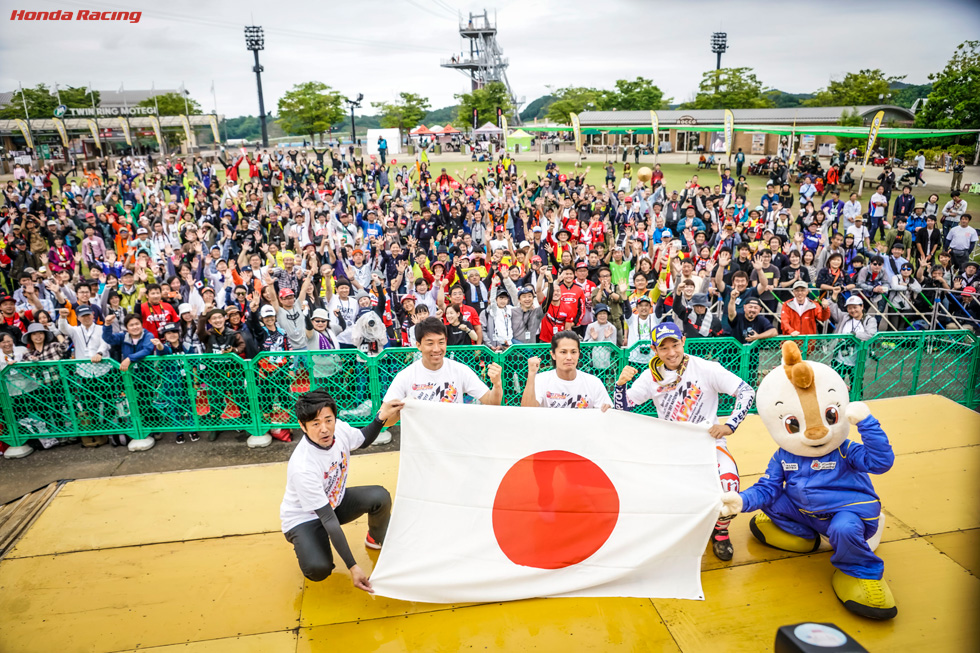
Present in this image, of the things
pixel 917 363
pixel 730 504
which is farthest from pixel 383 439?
pixel 917 363

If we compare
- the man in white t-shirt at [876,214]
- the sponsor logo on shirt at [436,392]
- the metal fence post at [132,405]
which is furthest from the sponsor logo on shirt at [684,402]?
the man in white t-shirt at [876,214]

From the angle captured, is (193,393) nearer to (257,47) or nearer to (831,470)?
(831,470)

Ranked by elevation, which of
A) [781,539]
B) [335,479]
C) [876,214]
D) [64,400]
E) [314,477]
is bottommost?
[781,539]

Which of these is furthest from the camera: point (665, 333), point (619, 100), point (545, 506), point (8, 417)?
point (619, 100)

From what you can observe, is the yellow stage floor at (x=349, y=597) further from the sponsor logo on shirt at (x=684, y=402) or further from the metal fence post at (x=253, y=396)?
the metal fence post at (x=253, y=396)

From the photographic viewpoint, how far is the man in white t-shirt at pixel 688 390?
468 centimetres

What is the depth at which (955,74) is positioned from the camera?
28.6m

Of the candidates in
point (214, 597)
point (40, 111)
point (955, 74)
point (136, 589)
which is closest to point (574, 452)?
point (214, 597)

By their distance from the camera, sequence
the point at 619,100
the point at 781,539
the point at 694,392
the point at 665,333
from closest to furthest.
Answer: the point at 781,539 < the point at 665,333 < the point at 694,392 < the point at 619,100

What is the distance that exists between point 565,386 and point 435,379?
115 cm

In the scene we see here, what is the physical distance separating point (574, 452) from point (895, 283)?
29.7 feet

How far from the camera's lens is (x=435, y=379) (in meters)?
5.17

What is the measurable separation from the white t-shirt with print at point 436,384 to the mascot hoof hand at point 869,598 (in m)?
3.06

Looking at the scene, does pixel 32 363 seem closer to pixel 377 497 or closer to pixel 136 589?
pixel 136 589
